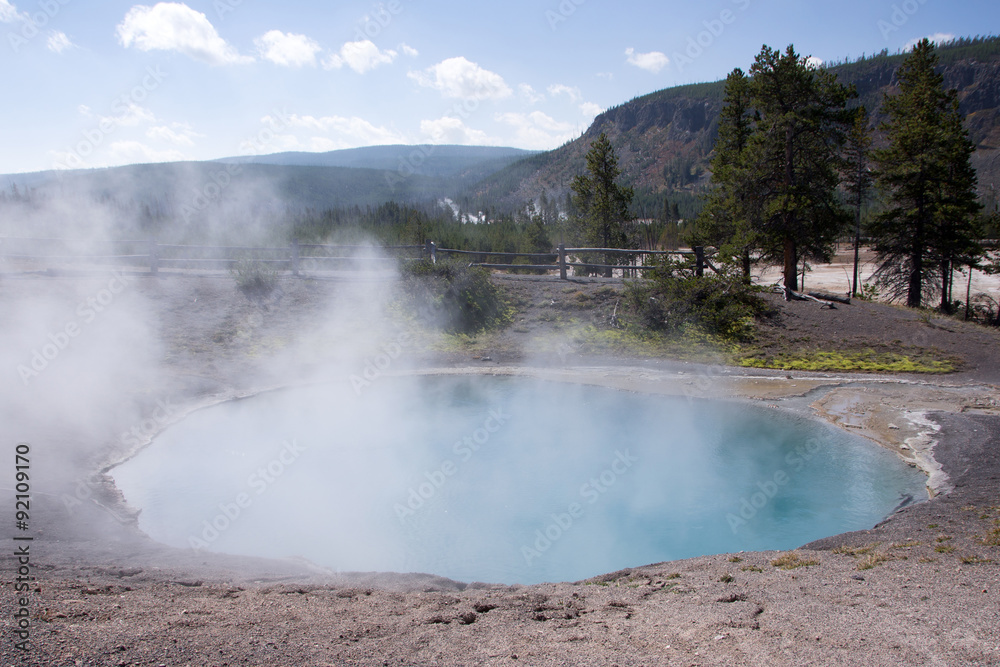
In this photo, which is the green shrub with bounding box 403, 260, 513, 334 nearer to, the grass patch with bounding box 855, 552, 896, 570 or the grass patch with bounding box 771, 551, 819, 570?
the grass patch with bounding box 771, 551, 819, 570

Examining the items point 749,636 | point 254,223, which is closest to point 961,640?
point 749,636

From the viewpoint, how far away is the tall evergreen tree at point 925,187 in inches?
860

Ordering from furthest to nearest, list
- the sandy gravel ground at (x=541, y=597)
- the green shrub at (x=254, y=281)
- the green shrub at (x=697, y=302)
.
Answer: the green shrub at (x=254, y=281)
the green shrub at (x=697, y=302)
the sandy gravel ground at (x=541, y=597)

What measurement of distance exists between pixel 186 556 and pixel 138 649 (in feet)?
10.1

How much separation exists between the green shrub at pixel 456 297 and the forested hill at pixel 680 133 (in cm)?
9608

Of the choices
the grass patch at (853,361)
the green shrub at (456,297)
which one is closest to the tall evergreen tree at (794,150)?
the grass patch at (853,361)

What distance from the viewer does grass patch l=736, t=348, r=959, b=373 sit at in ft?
44.5

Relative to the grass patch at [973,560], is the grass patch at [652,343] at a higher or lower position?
higher

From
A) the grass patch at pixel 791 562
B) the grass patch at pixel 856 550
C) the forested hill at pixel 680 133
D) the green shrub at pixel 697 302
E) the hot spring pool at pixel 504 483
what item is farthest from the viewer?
the forested hill at pixel 680 133

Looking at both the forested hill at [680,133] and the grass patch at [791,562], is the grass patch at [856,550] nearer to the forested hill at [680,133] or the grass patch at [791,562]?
the grass patch at [791,562]

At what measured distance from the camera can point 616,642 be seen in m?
4.02

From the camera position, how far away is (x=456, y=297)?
18328 mm

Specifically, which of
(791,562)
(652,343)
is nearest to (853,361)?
(652,343)

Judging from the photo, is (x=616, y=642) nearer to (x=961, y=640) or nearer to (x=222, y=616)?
(x=961, y=640)
